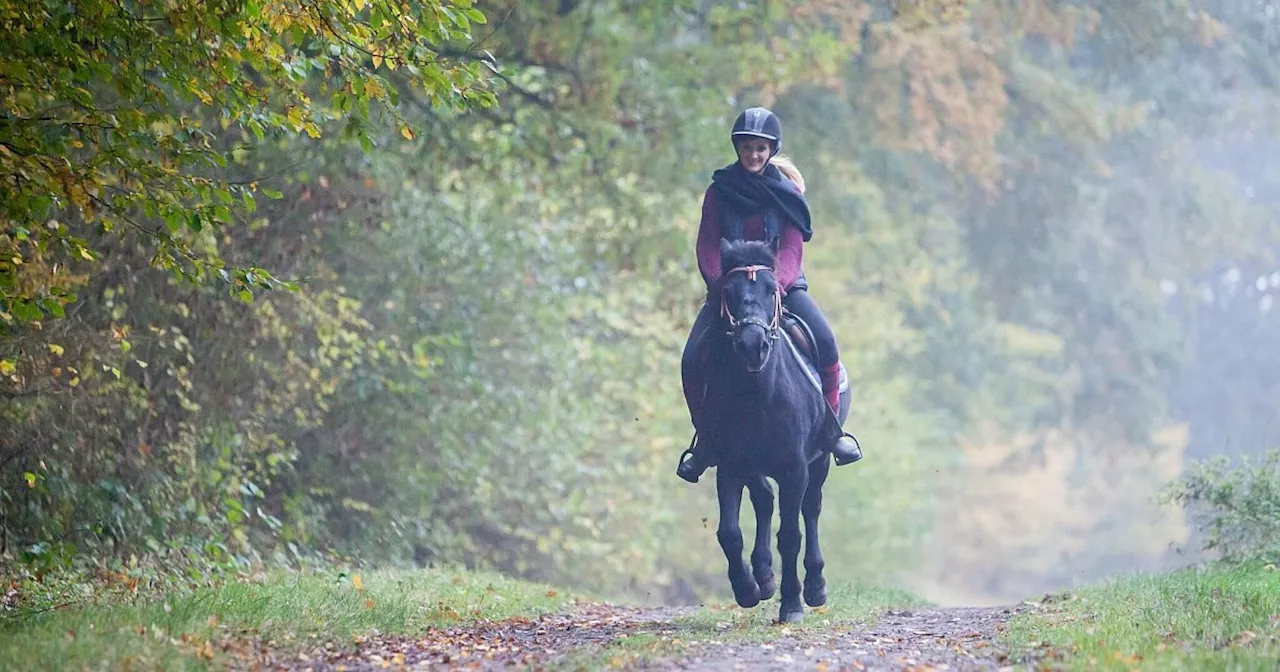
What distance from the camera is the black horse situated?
33.7 ft

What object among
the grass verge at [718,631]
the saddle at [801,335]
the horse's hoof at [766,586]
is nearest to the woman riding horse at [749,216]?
the saddle at [801,335]

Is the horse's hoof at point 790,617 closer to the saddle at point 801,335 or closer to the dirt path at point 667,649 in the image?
the dirt path at point 667,649

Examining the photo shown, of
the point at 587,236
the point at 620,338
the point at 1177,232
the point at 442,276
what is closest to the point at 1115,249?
the point at 1177,232

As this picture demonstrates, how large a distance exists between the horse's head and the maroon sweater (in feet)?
1.68

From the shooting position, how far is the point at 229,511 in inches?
595

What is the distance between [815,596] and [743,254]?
3.01 metres

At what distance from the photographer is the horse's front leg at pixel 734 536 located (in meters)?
11.1

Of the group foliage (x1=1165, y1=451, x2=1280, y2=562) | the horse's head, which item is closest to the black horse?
the horse's head

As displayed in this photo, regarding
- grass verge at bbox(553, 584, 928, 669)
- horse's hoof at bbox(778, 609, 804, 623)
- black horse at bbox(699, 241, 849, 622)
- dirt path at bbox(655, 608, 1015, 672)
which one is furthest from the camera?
horse's hoof at bbox(778, 609, 804, 623)

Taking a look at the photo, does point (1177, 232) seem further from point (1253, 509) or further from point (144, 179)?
point (144, 179)

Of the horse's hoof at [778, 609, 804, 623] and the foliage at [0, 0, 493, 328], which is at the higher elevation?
the foliage at [0, 0, 493, 328]

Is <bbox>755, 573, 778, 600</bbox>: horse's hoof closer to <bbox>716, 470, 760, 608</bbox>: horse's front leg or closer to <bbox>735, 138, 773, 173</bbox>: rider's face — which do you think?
<bbox>716, 470, 760, 608</bbox>: horse's front leg

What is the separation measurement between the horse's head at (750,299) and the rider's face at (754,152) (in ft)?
2.84

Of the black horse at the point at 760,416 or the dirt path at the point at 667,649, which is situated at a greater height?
the black horse at the point at 760,416
